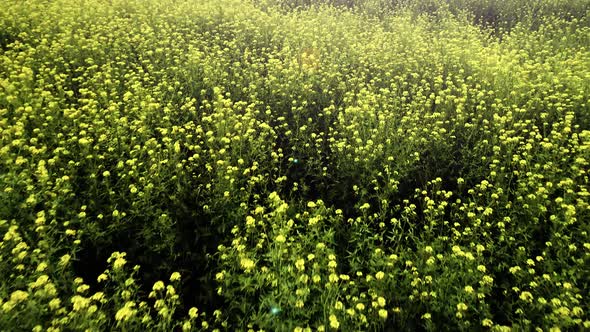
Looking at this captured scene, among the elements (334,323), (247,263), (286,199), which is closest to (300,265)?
(247,263)

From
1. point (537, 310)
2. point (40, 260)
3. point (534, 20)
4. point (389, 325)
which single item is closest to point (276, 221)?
point (389, 325)

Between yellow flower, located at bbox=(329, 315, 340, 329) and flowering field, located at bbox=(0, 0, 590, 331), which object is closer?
yellow flower, located at bbox=(329, 315, 340, 329)

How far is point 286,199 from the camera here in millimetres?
4723

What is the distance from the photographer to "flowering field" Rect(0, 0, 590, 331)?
10.0ft

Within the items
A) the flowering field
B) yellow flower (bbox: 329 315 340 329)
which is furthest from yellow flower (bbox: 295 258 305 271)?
yellow flower (bbox: 329 315 340 329)

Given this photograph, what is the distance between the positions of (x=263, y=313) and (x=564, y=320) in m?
2.39

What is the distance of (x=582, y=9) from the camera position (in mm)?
11391

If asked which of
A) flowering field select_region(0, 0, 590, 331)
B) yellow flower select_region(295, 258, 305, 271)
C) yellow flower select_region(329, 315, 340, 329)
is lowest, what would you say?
flowering field select_region(0, 0, 590, 331)

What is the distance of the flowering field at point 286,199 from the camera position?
306 centimetres

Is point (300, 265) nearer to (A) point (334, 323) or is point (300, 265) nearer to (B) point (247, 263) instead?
(B) point (247, 263)

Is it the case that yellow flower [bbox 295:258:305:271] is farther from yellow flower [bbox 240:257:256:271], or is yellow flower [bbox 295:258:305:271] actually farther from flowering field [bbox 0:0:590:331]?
yellow flower [bbox 240:257:256:271]

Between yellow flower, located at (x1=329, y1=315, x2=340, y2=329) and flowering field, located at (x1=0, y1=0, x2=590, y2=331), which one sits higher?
yellow flower, located at (x1=329, y1=315, x2=340, y2=329)

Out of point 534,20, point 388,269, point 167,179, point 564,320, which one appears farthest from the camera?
point 534,20

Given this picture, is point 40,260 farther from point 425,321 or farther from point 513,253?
point 513,253
